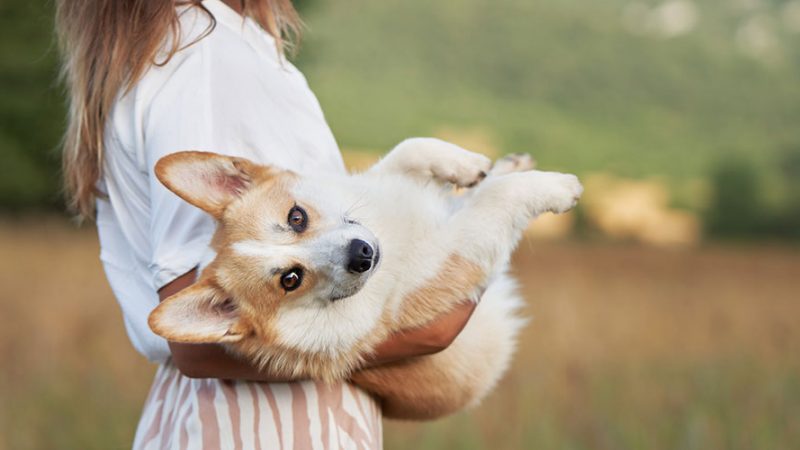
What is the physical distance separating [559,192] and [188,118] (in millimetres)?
859

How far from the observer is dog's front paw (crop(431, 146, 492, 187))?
218cm

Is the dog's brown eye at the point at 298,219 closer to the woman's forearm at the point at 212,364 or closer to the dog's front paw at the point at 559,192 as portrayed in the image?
the woman's forearm at the point at 212,364

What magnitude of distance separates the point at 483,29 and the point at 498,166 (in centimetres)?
1814

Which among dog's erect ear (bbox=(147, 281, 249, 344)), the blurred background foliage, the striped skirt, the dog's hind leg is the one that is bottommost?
the striped skirt

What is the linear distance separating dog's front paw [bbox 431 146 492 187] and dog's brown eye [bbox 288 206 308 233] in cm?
35

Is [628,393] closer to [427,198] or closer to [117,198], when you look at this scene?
[427,198]

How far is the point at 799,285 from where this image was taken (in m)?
8.79

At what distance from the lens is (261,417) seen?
1743 mm

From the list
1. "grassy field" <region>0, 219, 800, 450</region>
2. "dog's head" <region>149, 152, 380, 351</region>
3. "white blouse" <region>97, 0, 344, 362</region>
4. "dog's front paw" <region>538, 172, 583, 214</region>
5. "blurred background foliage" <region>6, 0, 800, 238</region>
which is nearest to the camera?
"white blouse" <region>97, 0, 344, 362</region>

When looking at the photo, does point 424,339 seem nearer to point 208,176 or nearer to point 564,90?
point 208,176

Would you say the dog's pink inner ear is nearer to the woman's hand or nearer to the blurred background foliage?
the woman's hand

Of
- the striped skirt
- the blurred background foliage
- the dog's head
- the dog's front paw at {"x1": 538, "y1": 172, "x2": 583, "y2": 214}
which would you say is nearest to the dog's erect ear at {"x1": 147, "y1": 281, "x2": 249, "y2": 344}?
the dog's head

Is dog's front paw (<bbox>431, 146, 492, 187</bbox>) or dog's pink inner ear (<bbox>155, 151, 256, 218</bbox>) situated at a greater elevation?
dog's front paw (<bbox>431, 146, 492, 187</bbox>)

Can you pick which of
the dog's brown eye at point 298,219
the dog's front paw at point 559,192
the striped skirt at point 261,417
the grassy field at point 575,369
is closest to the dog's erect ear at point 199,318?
the striped skirt at point 261,417
